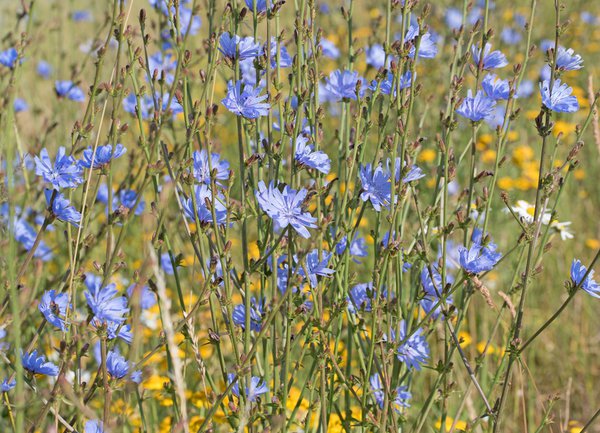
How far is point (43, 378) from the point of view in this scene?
2844 millimetres

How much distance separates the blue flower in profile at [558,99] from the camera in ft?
5.71

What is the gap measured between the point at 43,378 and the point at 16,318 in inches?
66.4

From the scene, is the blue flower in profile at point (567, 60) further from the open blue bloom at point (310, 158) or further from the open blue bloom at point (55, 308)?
the open blue bloom at point (55, 308)

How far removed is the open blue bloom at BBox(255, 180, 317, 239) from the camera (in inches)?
60.4

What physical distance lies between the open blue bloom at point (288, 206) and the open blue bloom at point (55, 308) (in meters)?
0.49

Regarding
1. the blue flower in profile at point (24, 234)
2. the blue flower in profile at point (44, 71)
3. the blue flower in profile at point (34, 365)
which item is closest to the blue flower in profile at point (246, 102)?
the blue flower in profile at point (34, 365)

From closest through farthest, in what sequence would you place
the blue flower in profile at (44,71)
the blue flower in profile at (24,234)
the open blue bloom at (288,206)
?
the open blue bloom at (288,206) < the blue flower in profile at (24,234) < the blue flower in profile at (44,71)

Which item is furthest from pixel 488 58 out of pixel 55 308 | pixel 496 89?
pixel 55 308

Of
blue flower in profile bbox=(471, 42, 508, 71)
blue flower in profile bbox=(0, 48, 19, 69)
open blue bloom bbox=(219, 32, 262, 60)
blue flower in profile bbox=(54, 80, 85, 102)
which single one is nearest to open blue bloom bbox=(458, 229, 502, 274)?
blue flower in profile bbox=(471, 42, 508, 71)

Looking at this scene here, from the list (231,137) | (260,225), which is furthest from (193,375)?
(231,137)

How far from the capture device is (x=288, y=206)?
5.15ft

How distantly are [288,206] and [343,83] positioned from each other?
1.79ft

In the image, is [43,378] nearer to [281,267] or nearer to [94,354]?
[94,354]

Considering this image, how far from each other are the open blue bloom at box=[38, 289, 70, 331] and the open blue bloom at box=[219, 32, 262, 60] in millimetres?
693
